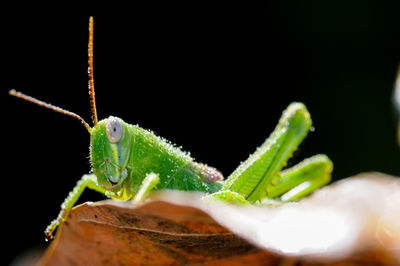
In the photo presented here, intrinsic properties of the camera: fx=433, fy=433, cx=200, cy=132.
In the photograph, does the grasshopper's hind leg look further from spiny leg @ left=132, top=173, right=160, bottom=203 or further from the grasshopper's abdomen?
spiny leg @ left=132, top=173, right=160, bottom=203

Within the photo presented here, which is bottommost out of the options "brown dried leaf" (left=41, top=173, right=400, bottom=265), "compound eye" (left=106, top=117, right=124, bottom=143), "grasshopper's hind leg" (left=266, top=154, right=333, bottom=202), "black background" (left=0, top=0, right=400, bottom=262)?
"brown dried leaf" (left=41, top=173, right=400, bottom=265)

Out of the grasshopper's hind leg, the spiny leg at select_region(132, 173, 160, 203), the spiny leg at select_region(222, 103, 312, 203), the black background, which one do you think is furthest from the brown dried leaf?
the black background

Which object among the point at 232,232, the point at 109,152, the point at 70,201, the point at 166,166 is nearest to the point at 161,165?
the point at 166,166

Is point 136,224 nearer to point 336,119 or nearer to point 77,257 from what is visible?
point 77,257

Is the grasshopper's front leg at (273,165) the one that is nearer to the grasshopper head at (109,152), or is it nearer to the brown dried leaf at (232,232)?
the grasshopper head at (109,152)

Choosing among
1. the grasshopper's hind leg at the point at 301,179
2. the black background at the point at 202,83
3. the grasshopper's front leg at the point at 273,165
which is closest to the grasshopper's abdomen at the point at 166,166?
the grasshopper's front leg at the point at 273,165

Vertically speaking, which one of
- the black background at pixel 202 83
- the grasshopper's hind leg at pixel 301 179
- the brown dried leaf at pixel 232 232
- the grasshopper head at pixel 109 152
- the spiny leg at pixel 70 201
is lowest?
the brown dried leaf at pixel 232 232
